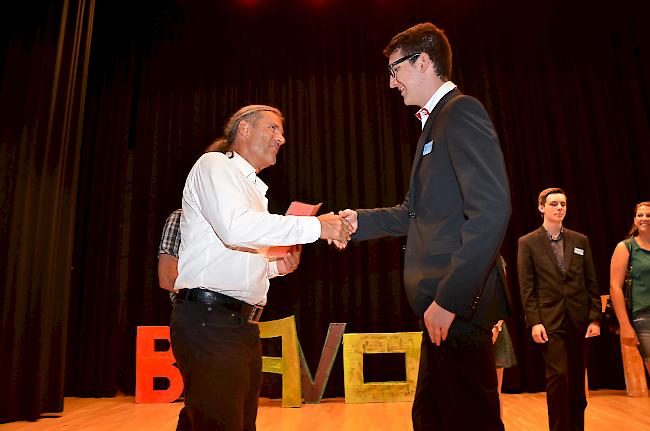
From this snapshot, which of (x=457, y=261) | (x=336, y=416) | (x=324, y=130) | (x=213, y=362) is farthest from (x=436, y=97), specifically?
(x=324, y=130)

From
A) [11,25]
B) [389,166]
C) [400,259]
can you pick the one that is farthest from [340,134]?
[11,25]

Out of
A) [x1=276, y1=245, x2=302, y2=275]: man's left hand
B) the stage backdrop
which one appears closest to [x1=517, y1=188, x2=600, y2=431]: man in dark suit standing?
[x1=276, y1=245, x2=302, y2=275]: man's left hand

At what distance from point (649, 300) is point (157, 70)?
21.4 feet

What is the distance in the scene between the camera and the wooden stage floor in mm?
4113

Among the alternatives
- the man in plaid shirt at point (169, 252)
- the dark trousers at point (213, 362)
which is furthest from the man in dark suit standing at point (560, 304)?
the man in plaid shirt at point (169, 252)

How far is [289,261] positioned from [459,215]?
1.13 meters

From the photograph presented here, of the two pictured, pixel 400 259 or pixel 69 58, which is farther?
pixel 400 259

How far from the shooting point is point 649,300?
346 cm

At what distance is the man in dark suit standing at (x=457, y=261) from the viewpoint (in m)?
1.35

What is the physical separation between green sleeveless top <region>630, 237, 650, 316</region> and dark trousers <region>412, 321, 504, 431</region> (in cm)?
268

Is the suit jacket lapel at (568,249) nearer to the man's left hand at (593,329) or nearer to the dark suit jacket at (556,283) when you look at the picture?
the dark suit jacket at (556,283)

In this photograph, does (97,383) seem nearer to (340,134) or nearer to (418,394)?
(340,134)

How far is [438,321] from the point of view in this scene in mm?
1373

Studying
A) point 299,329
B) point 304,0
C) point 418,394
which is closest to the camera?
point 418,394
